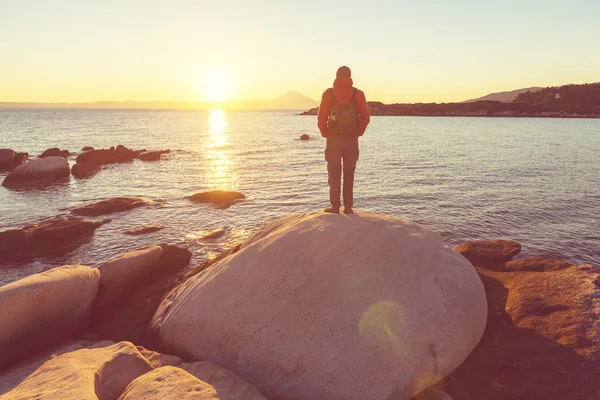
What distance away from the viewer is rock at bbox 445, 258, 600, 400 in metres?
5.50

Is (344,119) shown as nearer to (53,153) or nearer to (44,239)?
(44,239)

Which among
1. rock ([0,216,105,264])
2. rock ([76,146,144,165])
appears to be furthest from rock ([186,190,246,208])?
rock ([76,146,144,165])

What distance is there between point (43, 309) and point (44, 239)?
312 inches

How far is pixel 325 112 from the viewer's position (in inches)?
314

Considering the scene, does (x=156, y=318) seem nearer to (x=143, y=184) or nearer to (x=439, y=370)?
(x=439, y=370)

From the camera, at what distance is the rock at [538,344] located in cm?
550

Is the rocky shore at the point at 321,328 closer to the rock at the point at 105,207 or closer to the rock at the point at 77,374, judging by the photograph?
the rock at the point at 77,374

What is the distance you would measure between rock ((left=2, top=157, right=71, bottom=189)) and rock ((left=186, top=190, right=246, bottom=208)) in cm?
1311

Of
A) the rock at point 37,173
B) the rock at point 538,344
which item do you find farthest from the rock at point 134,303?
the rock at point 37,173

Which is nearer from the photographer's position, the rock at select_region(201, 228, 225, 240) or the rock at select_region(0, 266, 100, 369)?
the rock at select_region(0, 266, 100, 369)

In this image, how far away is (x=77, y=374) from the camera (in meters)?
5.39

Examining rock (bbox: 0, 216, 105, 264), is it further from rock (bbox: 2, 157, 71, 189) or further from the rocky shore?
rock (bbox: 2, 157, 71, 189)

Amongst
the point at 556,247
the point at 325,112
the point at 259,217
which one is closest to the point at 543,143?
the point at 556,247

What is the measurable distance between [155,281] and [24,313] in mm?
3408
